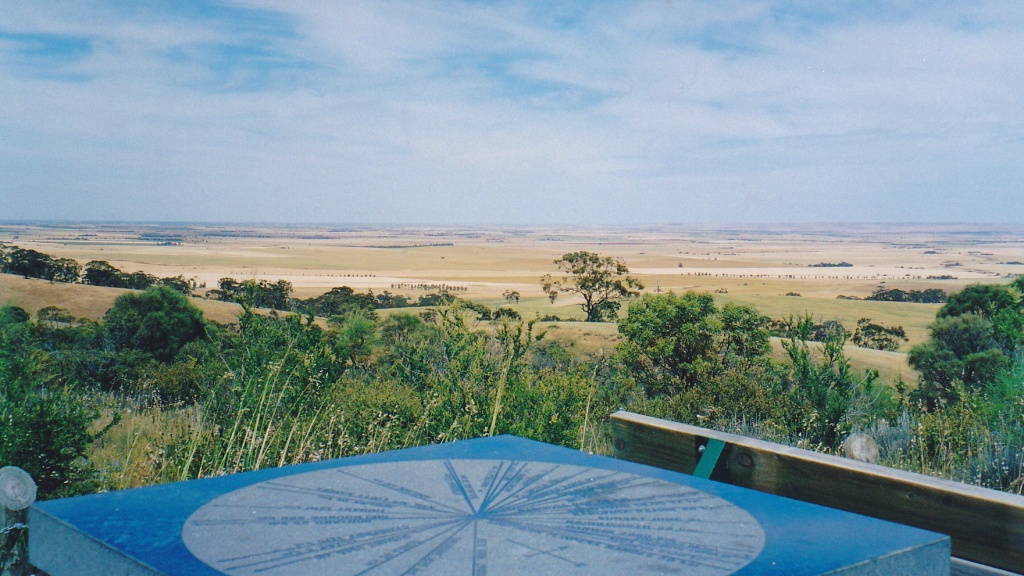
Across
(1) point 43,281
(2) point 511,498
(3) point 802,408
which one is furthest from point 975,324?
(1) point 43,281

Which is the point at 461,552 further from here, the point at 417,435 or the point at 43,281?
the point at 43,281

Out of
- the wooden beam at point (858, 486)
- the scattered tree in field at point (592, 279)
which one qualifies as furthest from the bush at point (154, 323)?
the wooden beam at point (858, 486)

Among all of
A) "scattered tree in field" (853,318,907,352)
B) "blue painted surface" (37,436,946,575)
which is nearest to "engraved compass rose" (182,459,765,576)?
"blue painted surface" (37,436,946,575)

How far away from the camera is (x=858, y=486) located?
279 cm

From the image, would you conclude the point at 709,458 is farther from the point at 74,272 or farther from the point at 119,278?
the point at 119,278

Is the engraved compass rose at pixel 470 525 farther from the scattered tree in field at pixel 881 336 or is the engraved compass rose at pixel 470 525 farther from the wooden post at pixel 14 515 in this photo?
the scattered tree in field at pixel 881 336

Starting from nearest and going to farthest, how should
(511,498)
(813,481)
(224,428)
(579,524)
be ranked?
(579,524) < (511,498) < (813,481) < (224,428)

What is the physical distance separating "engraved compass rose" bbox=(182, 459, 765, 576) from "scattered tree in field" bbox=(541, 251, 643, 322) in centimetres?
1924

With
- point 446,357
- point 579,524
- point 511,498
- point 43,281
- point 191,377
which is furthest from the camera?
point 43,281

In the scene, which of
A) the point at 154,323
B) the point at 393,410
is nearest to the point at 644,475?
the point at 393,410

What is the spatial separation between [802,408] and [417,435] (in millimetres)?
3068

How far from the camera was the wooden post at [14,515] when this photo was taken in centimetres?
265

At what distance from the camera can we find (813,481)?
116 inches

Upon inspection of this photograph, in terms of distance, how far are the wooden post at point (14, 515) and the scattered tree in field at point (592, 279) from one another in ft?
63.4
